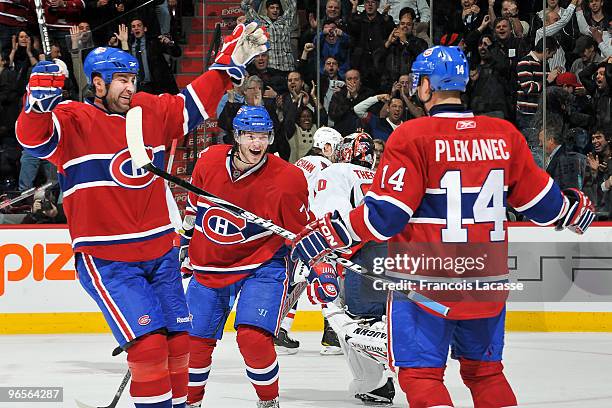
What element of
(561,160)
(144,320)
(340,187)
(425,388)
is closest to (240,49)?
(144,320)

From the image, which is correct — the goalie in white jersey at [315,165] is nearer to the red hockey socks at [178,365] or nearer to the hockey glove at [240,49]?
the hockey glove at [240,49]

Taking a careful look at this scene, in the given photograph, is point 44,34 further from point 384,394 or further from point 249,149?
point 384,394

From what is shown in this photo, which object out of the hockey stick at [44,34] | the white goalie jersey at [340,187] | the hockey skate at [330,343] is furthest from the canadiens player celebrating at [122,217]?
Result: the hockey skate at [330,343]

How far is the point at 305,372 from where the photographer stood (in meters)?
6.31

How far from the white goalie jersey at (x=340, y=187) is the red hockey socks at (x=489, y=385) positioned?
76.7 inches

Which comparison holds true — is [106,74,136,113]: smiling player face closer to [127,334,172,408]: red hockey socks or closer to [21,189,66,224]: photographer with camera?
[127,334,172,408]: red hockey socks

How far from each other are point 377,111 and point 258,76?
3.31 ft

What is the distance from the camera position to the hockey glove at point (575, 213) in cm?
354

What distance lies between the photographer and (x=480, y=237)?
3268 millimetres

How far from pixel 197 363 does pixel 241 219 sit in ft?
2.04

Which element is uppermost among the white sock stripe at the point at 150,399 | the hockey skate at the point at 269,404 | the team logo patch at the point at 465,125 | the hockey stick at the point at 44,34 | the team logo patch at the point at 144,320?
the hockey stick at the point at 44,34

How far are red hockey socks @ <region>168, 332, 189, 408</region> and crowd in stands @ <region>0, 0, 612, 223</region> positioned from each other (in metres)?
4.54

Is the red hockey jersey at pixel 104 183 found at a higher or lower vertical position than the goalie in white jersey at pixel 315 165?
higher

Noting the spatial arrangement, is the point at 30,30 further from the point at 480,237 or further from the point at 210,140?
the point at 480,237
